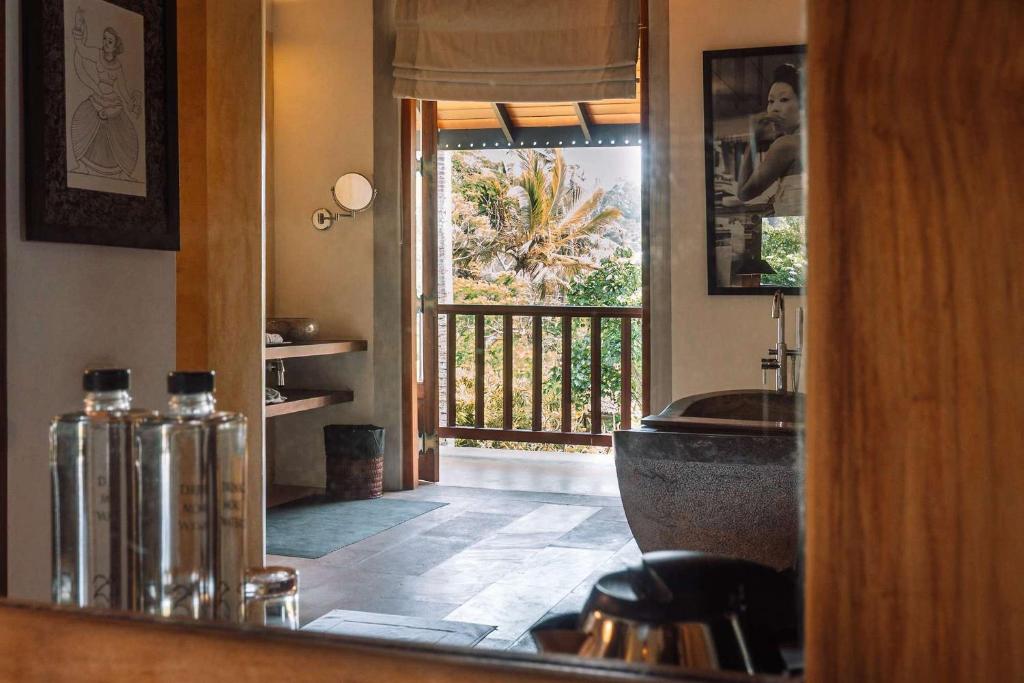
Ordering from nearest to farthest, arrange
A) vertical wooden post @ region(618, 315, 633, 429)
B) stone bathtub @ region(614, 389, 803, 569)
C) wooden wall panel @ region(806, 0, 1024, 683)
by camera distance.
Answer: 1. wooden wall panel @ region(806, 0, 1024, 683)
2. stone bathtub @ region(614, 389, 803, 569)
3. vertical wooden post @ region(618, 315, 633, 429)

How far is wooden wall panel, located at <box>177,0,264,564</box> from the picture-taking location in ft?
1.79

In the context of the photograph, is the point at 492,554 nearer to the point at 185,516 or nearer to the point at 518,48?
the point at 185,516

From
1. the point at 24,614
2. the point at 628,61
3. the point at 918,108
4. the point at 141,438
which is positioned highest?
the point at 628,61

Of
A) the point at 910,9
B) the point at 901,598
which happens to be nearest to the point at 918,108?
the point at 910,9

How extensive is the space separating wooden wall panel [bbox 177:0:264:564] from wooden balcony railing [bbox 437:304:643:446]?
136mm

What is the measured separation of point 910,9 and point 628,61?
0.28 meters

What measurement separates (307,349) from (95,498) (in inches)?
6.0

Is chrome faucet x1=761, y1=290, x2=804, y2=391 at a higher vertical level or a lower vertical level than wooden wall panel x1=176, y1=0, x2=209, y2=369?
lower

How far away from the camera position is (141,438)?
0.48 meters

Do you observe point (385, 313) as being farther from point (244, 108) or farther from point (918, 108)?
point (918, 108)

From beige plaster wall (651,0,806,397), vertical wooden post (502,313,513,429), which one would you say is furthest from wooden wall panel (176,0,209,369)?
beige plaster wall (651,0,806,397)

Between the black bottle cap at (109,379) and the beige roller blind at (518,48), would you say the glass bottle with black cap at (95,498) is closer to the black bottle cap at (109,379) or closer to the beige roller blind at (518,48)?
the black bottle cap at (109,379)

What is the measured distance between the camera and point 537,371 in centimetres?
62

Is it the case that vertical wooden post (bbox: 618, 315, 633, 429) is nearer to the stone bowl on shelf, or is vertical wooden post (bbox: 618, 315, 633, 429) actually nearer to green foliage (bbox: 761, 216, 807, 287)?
green foliage (bbox: 761, 216, 807, 287)
